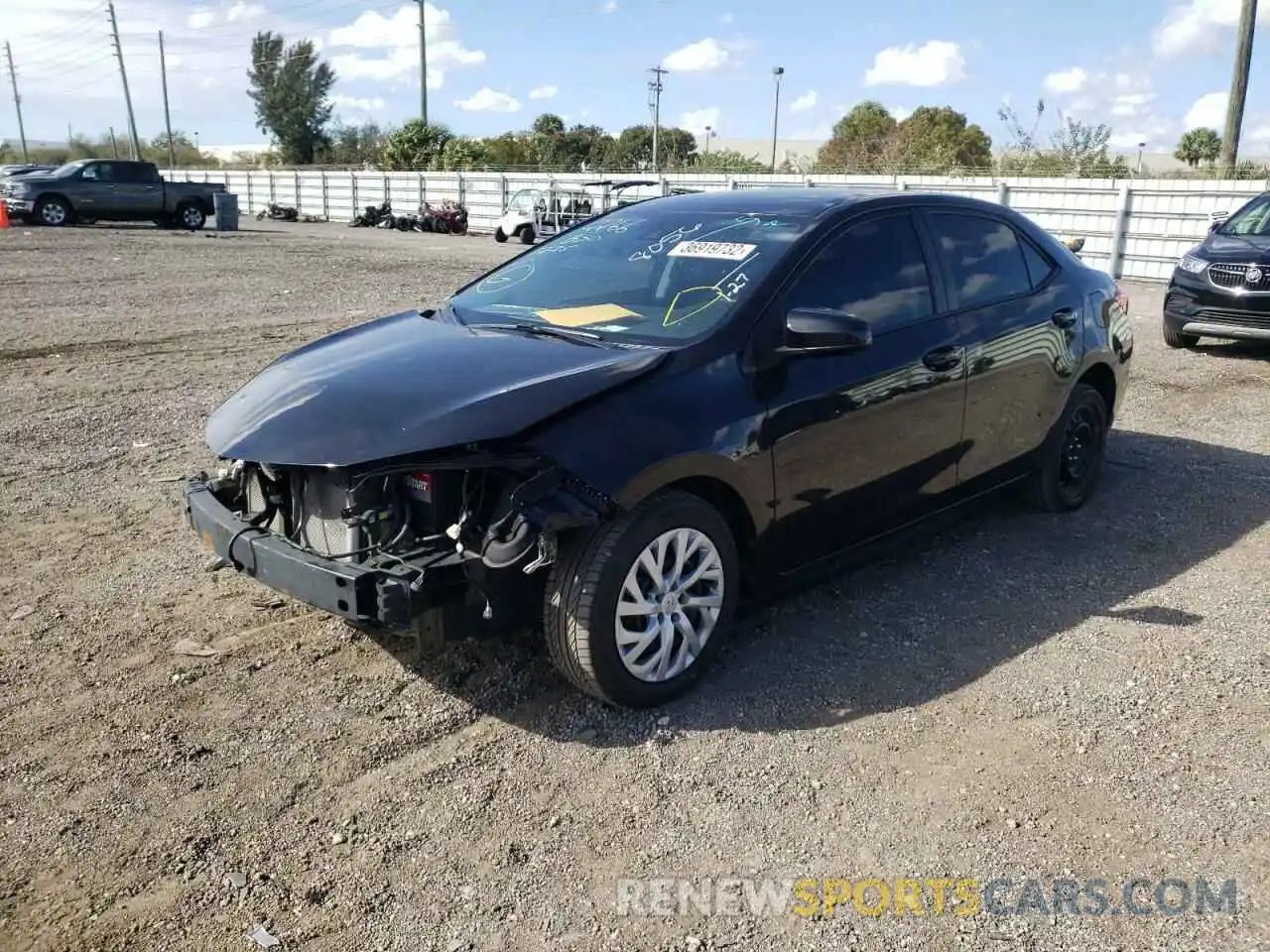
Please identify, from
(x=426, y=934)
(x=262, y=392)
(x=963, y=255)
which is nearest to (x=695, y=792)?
(x=426, y=934)

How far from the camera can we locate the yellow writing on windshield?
13.3 ft

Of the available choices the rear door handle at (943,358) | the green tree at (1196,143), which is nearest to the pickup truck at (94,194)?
the rear door handle at (943,358)

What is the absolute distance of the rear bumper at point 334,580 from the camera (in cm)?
309

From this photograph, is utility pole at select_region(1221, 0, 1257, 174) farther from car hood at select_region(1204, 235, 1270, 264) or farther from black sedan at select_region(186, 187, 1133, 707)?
black sedan at select_region(186, 187, 1133, 707)

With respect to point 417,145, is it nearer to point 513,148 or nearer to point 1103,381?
point 513,148

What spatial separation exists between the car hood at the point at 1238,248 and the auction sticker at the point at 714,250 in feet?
26.1

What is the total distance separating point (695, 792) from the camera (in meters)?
3.15

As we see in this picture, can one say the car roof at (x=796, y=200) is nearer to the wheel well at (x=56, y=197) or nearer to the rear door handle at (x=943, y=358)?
the rear door handle at (x=943, y=358)

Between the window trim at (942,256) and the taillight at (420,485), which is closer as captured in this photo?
the taillight at (420,485)

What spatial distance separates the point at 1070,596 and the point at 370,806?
313 cm

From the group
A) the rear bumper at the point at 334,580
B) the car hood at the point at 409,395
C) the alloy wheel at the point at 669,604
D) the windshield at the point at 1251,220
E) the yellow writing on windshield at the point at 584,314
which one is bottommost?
the alloy wheel at the point at 669,604

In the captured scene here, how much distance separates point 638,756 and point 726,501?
0.96 meters

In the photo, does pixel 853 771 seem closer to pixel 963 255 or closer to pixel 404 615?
pixel 404 615

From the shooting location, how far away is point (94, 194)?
2594cm
